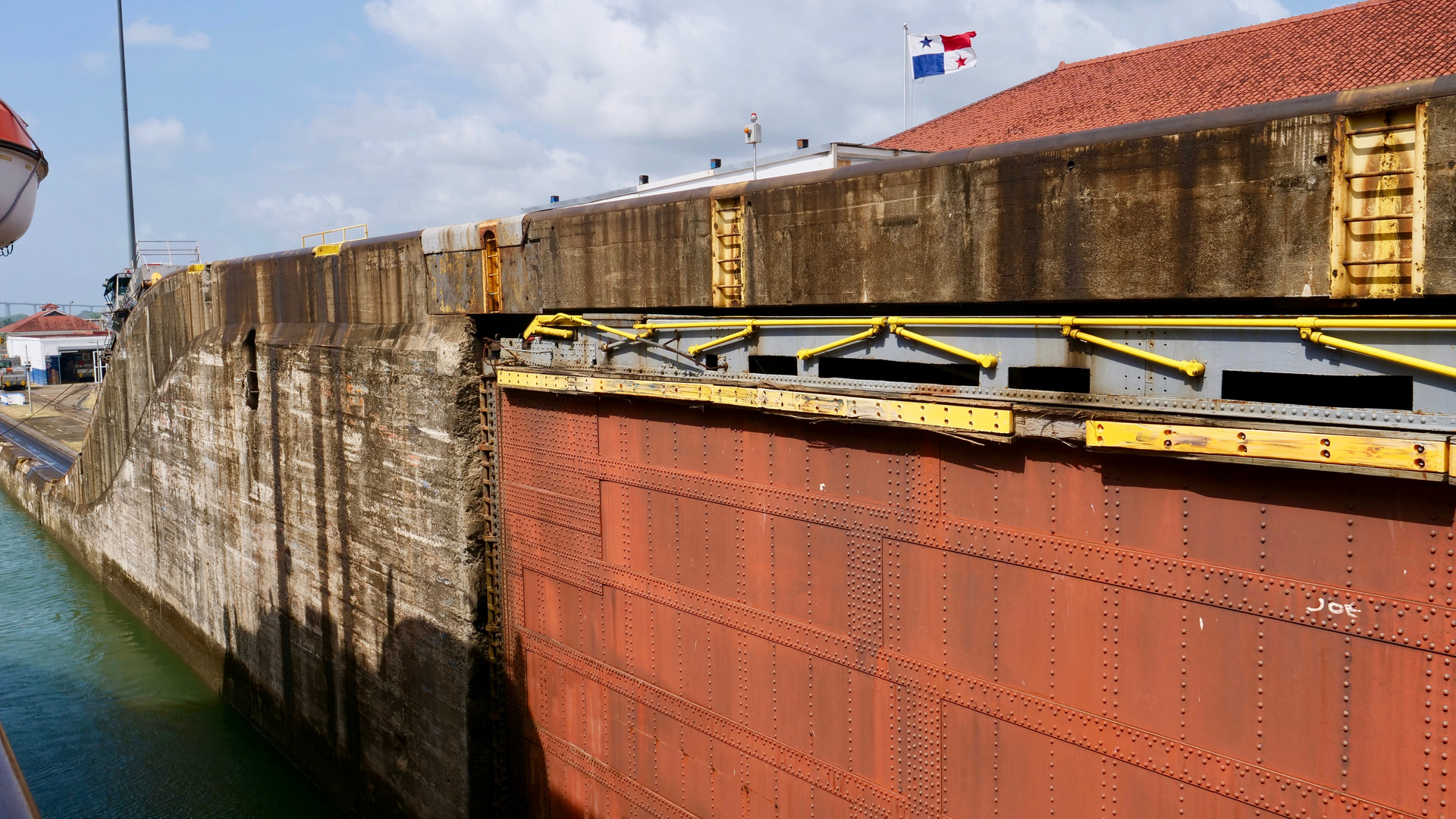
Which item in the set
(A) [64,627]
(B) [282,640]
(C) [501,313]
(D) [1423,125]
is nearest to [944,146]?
(C) [501,313]

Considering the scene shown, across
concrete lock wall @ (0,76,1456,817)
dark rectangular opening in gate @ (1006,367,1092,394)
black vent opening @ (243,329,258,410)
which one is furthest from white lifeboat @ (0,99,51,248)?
dark rectangular opening in gate @ (1006,367,1092,394)

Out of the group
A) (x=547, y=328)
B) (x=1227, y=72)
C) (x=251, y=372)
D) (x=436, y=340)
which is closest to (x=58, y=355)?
(x=251, y=372)

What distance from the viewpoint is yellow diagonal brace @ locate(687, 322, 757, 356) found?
839 centimetres

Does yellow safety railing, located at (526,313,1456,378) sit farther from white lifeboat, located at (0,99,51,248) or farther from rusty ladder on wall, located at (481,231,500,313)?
white lifeboat, located at (0,99,51,248)

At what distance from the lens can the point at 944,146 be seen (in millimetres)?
23266

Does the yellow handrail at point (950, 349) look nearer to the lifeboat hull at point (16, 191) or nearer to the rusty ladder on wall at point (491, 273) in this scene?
the rusty ladder on wall at point (491, 273)

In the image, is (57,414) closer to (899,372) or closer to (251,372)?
(251,372)

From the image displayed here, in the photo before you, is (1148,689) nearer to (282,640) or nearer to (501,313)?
(501,313)

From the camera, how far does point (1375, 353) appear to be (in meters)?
4.99

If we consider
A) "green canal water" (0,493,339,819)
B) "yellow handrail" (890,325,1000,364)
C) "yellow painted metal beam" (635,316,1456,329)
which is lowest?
"green canal water" (0,493,339,819)

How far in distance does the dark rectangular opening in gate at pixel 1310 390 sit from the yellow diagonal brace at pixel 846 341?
2.47 metres

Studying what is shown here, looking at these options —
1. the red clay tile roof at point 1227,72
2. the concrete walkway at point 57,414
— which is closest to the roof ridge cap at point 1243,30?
the red clay tile roof at point 1227,72

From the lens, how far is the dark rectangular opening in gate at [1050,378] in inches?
253

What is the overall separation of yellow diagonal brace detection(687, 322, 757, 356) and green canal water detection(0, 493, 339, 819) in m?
9.18
